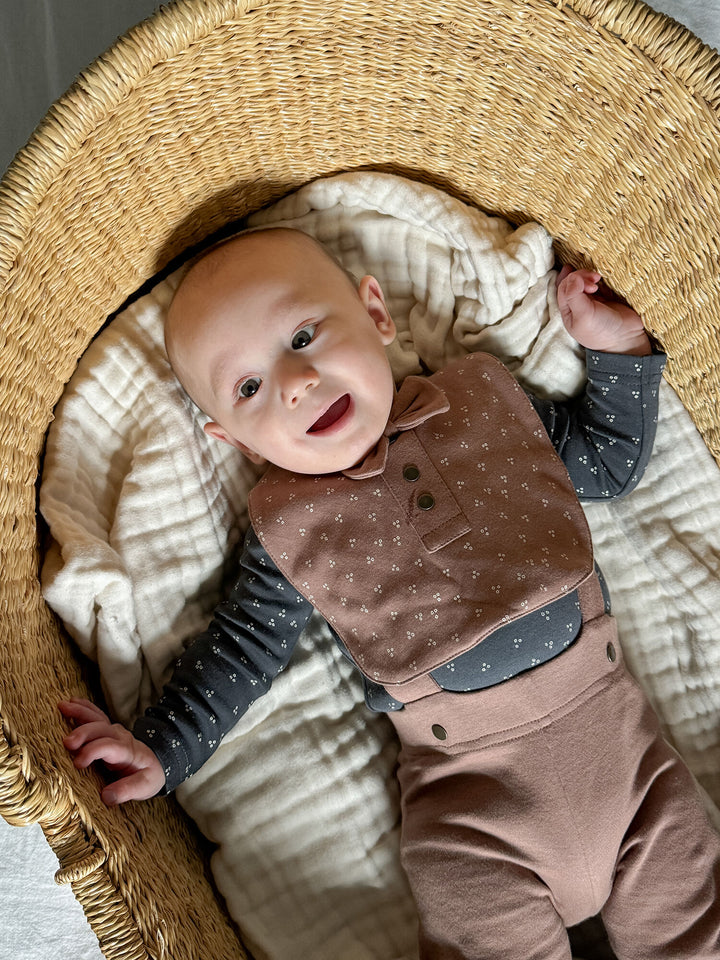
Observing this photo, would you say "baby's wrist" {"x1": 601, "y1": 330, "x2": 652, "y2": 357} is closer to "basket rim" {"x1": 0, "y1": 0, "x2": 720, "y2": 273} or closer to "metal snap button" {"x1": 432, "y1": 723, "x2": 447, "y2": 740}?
"basket rim" {"x1": 0, "y1": 0, "x2": 720, "y2": 273}

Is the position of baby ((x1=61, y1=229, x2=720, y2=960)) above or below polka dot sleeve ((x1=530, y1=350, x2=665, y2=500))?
below

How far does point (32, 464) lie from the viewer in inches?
40.3

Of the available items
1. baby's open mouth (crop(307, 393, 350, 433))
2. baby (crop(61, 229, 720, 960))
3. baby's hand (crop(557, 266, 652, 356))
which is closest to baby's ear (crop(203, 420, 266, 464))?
baby (crop(61, 229, 720, 960))

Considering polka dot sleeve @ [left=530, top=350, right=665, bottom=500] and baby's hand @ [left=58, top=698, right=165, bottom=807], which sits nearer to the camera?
baby's hand @ [left=58, top=698, right=165, bottom=807]

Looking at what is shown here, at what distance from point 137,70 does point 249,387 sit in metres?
0.35

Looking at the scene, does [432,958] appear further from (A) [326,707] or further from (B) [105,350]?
(B) [105,350]

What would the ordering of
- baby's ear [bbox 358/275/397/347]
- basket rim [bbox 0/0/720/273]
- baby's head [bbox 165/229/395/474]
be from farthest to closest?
baby's ear [bbox 358/275/397/347] < baby's head [bbox 165/229/395/474] < basket rim [bbox 0/0/720/273]

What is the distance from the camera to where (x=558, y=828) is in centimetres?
98

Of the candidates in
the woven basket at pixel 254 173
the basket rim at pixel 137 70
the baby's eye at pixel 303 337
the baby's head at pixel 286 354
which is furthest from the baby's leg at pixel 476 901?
the basket rim at pixel 137 70

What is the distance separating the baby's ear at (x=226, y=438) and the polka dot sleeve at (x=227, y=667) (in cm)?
10

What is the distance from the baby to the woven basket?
0.10 meters

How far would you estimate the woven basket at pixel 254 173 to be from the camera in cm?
85

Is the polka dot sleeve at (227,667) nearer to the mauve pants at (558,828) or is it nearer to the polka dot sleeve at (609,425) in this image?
the mauve pants at (558,828)

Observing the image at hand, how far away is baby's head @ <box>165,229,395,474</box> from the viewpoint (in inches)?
37.3
